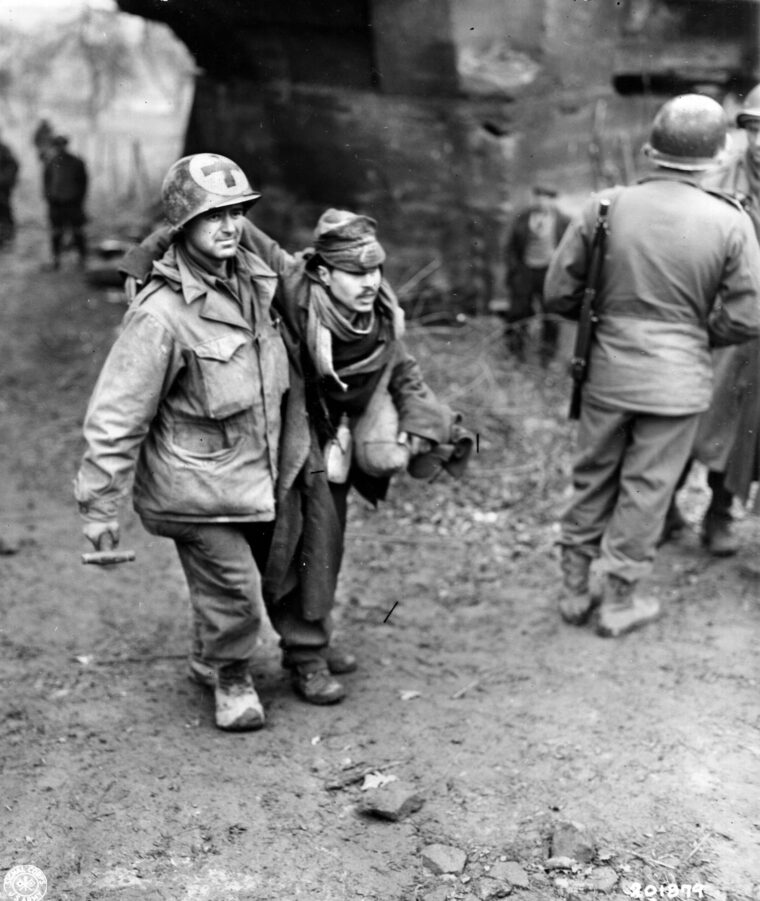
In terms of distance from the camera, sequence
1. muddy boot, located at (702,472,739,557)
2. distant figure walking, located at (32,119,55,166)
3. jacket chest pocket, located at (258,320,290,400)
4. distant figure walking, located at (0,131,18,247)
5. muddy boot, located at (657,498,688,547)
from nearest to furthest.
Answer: jacket chest pocket, located at (258,320,290,400), muddy boot, located at (702,472,739,557), muddy boot, located at (657,498,688,547), distant figure walking, located at (0,131,18,247), distant figure walking, located at (32,119,55,166)

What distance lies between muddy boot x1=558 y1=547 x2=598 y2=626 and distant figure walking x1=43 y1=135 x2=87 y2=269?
8.31 m

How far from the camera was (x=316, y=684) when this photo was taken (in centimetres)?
445

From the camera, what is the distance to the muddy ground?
347 centimetres

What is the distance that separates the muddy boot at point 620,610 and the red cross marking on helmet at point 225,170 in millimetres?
2326

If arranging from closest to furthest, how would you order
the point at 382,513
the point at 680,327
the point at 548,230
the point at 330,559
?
the point at 330,559 < the point at 680,327 < the point at 382,513 < the point at 548,230

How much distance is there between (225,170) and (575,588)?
2.43 metres

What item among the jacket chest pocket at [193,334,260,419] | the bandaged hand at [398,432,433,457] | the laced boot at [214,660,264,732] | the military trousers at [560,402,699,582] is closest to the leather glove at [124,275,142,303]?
the jacket chest pocket at [193,334,260,419]

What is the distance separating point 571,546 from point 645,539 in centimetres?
35

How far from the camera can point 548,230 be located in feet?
26.1

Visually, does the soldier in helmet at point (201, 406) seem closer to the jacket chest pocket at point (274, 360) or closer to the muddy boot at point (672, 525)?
the jacket chest pocket at point (274, 360)

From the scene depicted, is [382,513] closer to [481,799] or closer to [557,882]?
[481,799]

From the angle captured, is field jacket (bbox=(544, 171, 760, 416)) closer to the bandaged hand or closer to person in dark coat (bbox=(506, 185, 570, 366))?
the bandaged hand

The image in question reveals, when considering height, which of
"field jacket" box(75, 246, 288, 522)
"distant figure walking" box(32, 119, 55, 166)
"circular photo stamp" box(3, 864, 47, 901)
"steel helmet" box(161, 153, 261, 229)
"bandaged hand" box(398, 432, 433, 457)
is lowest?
"distant figure walking" box(32, 119, 55, 166)

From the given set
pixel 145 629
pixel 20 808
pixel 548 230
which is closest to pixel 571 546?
pixel 145 629
